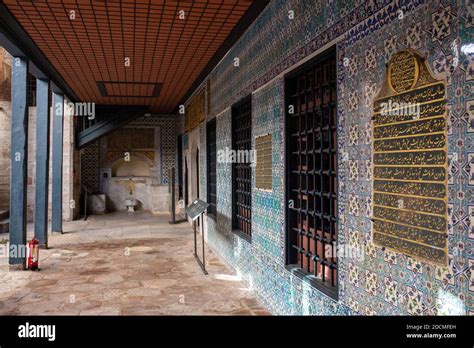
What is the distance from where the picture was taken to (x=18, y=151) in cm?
723

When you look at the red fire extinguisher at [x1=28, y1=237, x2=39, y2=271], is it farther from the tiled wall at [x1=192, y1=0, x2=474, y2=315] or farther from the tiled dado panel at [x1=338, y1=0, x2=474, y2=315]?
the tiled dado panel at [x1=338, y1=0, x2=474, y2=315]

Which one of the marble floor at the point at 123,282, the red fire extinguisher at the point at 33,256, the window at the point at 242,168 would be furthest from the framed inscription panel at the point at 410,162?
the red fire extinguisher at the point at 33,256

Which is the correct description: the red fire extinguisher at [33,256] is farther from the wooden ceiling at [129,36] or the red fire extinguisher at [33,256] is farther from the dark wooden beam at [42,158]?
the wooden ceiling at [129,36]

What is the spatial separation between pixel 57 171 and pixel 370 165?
9686 mm

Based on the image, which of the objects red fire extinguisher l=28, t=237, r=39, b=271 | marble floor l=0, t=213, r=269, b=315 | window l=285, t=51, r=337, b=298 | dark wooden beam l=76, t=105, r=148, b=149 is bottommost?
marble floor l=0, t=213, r=269, b=315

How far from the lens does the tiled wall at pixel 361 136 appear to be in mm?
2068

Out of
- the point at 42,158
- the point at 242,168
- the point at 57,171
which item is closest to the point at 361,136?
the point at 242,168

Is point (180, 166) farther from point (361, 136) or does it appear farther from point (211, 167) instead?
point (361, 136)

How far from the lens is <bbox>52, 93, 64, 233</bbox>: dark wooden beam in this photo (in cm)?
1082

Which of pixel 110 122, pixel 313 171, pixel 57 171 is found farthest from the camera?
pixel 110 122

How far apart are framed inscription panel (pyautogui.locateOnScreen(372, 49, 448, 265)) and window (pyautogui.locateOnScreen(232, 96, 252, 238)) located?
3.41 m

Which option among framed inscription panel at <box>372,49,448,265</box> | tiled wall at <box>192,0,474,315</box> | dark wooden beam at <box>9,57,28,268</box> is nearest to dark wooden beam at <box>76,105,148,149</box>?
dark wooden beam at <box>9,57,28,268</box>
